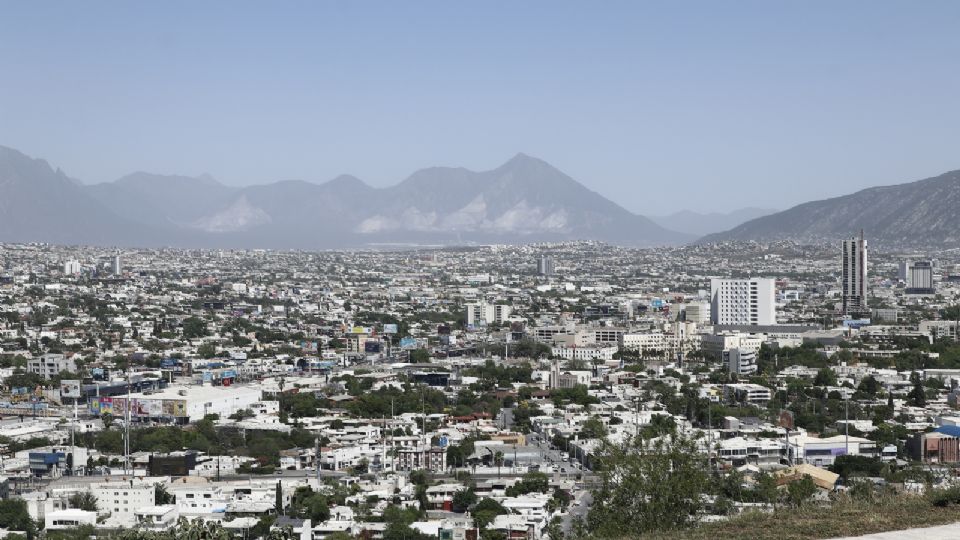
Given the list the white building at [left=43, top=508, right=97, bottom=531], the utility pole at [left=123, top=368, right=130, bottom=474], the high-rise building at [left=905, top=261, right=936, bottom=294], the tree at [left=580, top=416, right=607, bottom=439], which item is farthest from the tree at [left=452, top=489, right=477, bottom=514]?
the high-rise building at [left=905, top=261, right=936, bottom=294]

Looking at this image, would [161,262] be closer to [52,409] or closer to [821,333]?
[821,333]

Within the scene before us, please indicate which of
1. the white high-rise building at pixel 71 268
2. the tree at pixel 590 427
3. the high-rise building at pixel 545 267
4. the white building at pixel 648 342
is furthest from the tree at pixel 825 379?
the high-rise building at pixel 545 267

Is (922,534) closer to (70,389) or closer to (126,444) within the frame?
(126,444)

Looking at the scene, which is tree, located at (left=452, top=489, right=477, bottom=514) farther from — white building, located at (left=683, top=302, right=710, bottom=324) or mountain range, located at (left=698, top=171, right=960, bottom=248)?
mountain range, located at (left=698, top=171, right=960, bottom=248)

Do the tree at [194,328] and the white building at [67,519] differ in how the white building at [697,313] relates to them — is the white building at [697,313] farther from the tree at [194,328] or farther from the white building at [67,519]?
the white building at [67,519]

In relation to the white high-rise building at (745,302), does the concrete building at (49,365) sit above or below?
below

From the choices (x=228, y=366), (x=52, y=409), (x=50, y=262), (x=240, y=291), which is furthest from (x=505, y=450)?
(x=50, y=262)
